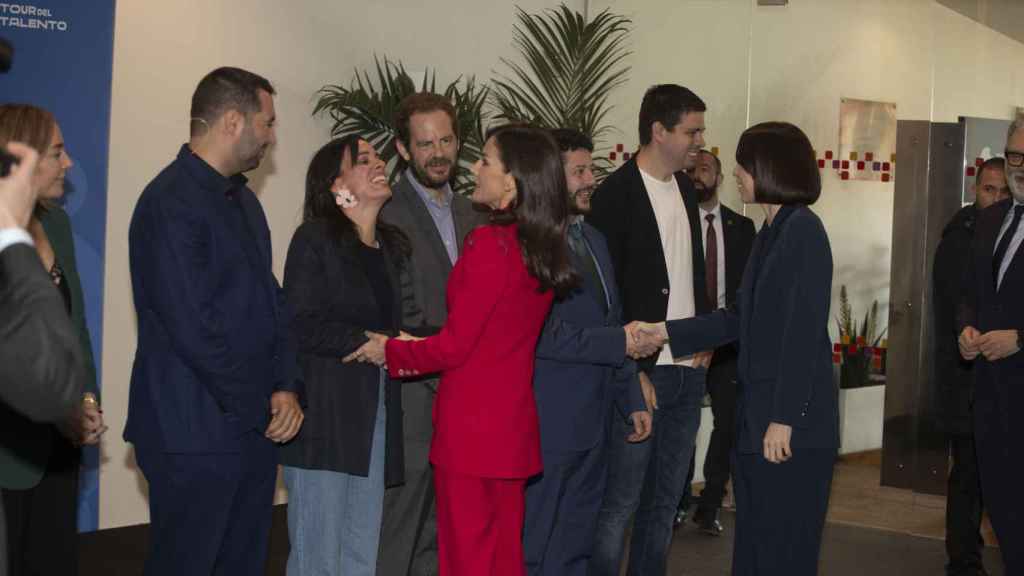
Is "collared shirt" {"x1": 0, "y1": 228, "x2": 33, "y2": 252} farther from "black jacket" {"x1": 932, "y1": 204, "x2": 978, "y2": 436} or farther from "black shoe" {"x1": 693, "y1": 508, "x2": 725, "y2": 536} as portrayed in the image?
"black shoe" {"x1": 693, "y1": 508, "x2": 725, "y2": 536}

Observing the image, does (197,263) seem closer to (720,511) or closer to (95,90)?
(95,90)

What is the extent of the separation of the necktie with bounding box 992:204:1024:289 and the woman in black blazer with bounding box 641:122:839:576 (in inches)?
45.6

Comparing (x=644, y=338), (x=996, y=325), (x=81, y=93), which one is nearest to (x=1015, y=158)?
(x=996, y=325)

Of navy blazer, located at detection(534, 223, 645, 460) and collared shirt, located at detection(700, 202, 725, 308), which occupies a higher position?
collared shirt, located at detection(700, 202, 725, 308)

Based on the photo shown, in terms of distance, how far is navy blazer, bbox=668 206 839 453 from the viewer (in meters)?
3.68

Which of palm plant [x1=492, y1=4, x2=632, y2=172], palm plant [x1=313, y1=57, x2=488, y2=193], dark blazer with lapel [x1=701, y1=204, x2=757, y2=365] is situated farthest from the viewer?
palm plant [x1=492, y1=4, x2=632, y2=172]

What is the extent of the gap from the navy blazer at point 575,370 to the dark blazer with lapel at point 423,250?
440 mm

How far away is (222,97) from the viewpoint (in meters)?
3.34

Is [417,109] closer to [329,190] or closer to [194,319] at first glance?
[329,190]

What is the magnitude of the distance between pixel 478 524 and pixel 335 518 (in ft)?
1.85

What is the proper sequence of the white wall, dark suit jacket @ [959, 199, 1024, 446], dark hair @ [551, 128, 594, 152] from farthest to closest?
the white wall < dark suit jacket @ [959, 199, 1024, 446] < dark hair @ [551, 128, 594, 152]

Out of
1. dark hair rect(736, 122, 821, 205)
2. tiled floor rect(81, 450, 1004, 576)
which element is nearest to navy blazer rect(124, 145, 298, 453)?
dark hair rect(736, 122, 821, 205)

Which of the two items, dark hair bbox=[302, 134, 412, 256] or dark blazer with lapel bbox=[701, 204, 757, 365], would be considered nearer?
dark hair bbox=[302, 134, 412, 256]

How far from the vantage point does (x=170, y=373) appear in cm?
319
